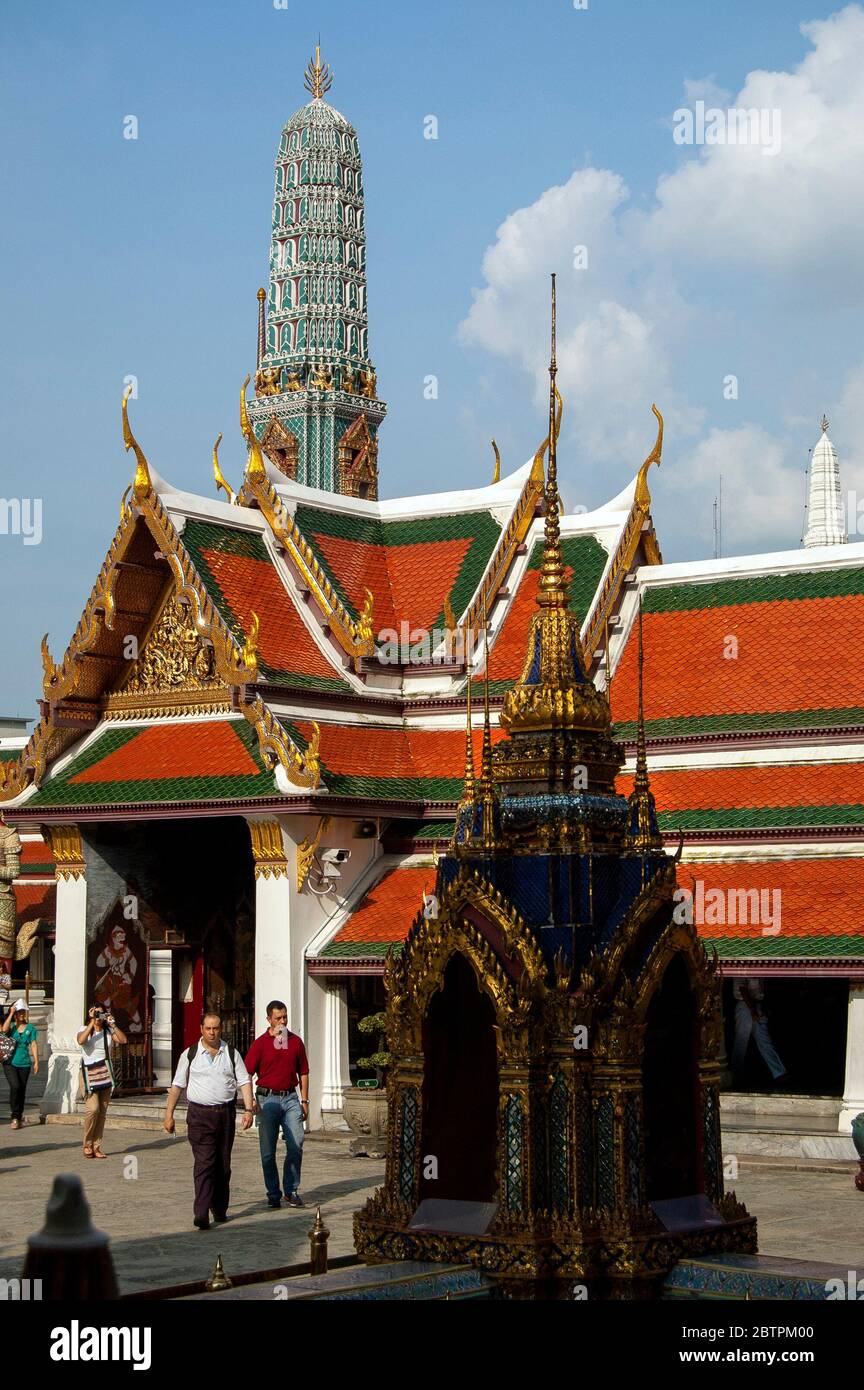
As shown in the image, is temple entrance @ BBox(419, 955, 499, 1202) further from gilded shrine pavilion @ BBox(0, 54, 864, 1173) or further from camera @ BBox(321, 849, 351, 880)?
camera @ BBox(321, 849, 351, 880)

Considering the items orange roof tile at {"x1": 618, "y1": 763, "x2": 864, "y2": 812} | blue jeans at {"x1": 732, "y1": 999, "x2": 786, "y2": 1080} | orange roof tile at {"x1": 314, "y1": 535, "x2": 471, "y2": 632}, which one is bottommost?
blue jeans at {"x1": 732, "y1": 999, "x2": 786, "y2": 1080}

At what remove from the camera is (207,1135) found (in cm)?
1502

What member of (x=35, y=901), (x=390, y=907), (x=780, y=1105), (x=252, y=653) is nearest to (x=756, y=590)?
(x=390, y=907)

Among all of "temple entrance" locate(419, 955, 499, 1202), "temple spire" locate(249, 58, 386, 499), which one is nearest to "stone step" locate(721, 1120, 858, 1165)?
"temple entrance" locate(419, 955, 499, 1202)

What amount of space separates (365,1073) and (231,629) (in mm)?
5071

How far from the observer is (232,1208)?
16.2 m

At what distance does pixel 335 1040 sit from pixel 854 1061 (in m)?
5.64

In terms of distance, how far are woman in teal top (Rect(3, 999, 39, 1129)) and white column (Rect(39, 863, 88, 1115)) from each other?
827 mm

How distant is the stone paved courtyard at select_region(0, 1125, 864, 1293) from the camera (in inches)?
538

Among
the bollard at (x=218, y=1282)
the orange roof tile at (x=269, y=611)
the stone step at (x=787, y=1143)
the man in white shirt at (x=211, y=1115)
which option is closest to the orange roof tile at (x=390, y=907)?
the orange roof tile at (x=269, y=611)

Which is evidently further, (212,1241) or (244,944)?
(244,944)

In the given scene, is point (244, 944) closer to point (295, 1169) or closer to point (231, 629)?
point (231, 629)

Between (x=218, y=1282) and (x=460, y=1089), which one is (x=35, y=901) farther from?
(x=218, y=1282)
